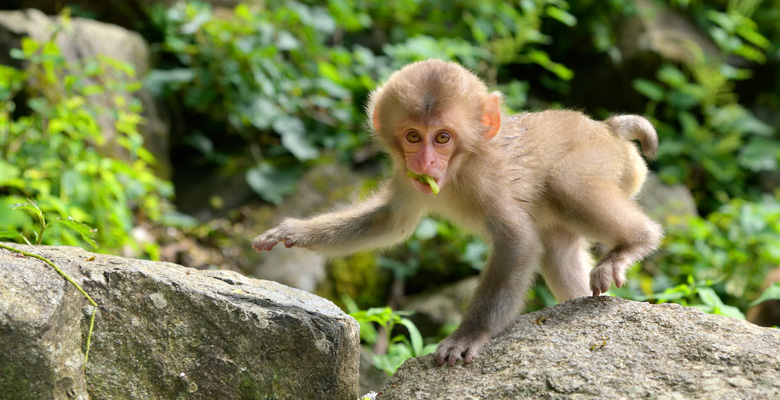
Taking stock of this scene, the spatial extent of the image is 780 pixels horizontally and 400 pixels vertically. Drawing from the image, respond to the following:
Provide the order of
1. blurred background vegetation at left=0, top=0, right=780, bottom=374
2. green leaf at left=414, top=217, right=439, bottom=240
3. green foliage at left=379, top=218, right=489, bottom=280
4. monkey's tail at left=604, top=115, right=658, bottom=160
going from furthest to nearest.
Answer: green foliage at left=379, top=218, right=489, bottom=280 → green leaf at left=414, top=217, right=439, bottom=240 → blurred background vegetation at left=0, top=0, right=780, bottom=374 → monkey's tail at left=604, top=115, right=658, bottom=160

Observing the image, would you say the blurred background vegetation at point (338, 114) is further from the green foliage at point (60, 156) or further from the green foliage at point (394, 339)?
the green foliage at point (394, 339)

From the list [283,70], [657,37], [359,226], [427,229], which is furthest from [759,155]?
[359,226]

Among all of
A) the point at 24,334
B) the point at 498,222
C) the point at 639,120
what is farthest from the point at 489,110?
the point at 24,334

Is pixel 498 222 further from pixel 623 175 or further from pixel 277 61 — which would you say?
pixel 277 61

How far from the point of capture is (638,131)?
15.1ft

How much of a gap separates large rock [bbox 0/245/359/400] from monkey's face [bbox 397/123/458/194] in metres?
0.94

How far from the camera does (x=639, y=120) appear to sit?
4656 mm

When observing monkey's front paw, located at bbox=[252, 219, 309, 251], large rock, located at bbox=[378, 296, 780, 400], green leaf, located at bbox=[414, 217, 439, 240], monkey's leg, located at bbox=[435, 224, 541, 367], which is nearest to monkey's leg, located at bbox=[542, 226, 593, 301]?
monkey's leg, located at bbox=[435, 224, 541, 367]

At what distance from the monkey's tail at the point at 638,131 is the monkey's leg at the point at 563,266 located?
2.52 ft

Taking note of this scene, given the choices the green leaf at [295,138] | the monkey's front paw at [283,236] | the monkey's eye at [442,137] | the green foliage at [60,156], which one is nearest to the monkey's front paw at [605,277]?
the monkey's eye at [442,137]

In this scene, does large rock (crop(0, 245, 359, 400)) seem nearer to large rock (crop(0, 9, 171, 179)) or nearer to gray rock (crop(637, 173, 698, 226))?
large rock (crop(0, 9, 171, 179))

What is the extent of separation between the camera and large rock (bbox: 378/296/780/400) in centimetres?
260

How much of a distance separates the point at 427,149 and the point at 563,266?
134cm

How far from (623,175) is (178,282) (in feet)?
9.20
